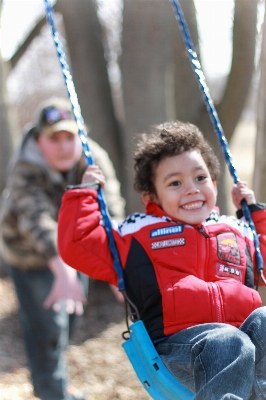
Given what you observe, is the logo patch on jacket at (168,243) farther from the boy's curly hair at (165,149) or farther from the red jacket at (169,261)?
the boy's curly hair at (165,149)

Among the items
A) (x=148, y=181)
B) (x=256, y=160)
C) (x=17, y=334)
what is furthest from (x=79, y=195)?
(x=17, y=334)

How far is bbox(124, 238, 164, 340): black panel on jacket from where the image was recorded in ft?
6.84

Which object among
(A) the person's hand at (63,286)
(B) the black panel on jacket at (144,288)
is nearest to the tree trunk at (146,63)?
(A) the person's hand at (63,286)

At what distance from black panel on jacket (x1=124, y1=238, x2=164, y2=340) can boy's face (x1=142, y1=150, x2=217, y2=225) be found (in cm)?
23

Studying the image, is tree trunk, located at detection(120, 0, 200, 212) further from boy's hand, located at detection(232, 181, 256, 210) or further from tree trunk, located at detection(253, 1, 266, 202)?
boy's hand, located at detection(232, 181, 256, 210)

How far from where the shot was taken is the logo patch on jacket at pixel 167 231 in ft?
7.27

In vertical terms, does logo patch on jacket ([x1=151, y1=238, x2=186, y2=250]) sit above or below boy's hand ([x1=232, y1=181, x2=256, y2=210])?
below

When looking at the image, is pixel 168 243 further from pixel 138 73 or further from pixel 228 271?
pixel 138 73

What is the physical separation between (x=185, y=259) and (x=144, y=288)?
0.68 feet

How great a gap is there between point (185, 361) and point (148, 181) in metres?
0.86

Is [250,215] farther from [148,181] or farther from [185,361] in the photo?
[185,361]

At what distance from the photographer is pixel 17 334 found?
4871 mm

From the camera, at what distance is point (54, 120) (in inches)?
124

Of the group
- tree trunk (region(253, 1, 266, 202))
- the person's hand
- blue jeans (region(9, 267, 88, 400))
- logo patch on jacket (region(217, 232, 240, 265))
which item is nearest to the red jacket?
logo patch on jacket (region(217, 232, 240, 265))
